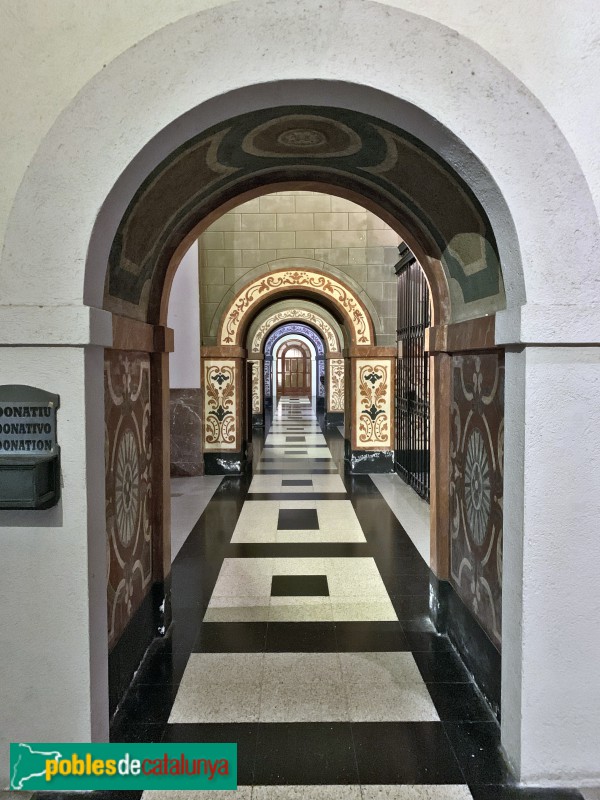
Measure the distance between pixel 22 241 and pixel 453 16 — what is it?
170 cm

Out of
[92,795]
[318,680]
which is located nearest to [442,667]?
[318,680]

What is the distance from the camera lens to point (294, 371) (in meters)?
35.2

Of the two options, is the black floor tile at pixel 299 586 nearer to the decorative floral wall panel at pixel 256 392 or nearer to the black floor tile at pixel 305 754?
Answer: the black floor tile at pixel 305 754

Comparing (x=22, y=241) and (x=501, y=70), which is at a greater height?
(x=501, y=70)

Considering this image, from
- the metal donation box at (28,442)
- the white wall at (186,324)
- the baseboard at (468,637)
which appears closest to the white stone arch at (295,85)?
the metal donation box at (28,442)

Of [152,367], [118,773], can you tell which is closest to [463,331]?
[152,367]

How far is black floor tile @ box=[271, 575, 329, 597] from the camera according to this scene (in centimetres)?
424

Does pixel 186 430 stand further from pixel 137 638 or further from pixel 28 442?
pixel 28 442

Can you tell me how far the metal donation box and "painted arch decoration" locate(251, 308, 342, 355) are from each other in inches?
570

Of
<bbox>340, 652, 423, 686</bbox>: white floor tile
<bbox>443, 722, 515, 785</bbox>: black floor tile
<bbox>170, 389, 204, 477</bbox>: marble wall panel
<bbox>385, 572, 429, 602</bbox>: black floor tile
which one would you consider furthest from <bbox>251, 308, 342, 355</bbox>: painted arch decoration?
<bbox>443, 722, 515, 785</bbox>: black floor tile

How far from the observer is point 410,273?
26.6ft

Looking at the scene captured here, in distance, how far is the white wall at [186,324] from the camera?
884 cm

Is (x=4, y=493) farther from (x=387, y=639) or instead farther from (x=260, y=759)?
(x=387, y=639)

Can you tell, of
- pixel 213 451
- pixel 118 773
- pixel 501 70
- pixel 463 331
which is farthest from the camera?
pixel 213 451
